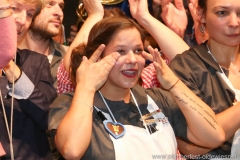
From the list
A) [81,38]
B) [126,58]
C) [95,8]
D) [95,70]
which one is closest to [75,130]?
[95,70]

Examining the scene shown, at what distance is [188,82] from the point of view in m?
2.14

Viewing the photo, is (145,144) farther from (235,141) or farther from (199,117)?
(235,141)

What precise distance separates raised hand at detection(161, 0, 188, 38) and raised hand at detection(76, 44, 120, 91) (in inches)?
35.0

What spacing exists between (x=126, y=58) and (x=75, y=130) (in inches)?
14.8

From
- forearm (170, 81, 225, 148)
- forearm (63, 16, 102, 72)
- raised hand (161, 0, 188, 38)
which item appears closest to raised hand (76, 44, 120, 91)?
forearm (170, 81, 225, 148)

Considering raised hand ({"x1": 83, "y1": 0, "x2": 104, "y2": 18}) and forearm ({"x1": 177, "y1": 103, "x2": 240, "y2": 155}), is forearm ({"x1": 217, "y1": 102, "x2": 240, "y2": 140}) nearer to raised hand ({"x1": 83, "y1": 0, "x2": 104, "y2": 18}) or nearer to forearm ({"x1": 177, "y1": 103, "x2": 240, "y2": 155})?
forearm ({"x1": 177, "y1": 103, "x2": 240, "y2": 155})

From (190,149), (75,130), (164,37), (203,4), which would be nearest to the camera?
(75,130)

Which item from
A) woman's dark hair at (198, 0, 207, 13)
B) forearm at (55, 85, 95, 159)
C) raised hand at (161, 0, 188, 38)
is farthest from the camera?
raised hand at (161, 0, 188, 38)

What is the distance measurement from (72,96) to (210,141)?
57 cm

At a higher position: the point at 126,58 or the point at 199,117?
the point at 126,58

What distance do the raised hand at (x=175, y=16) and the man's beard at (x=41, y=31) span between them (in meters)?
0.67

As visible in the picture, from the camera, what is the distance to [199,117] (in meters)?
2.00

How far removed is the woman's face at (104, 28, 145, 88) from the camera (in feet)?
6.56

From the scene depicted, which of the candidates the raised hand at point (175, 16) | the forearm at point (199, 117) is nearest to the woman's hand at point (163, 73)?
the forearm at point (199, 117)
